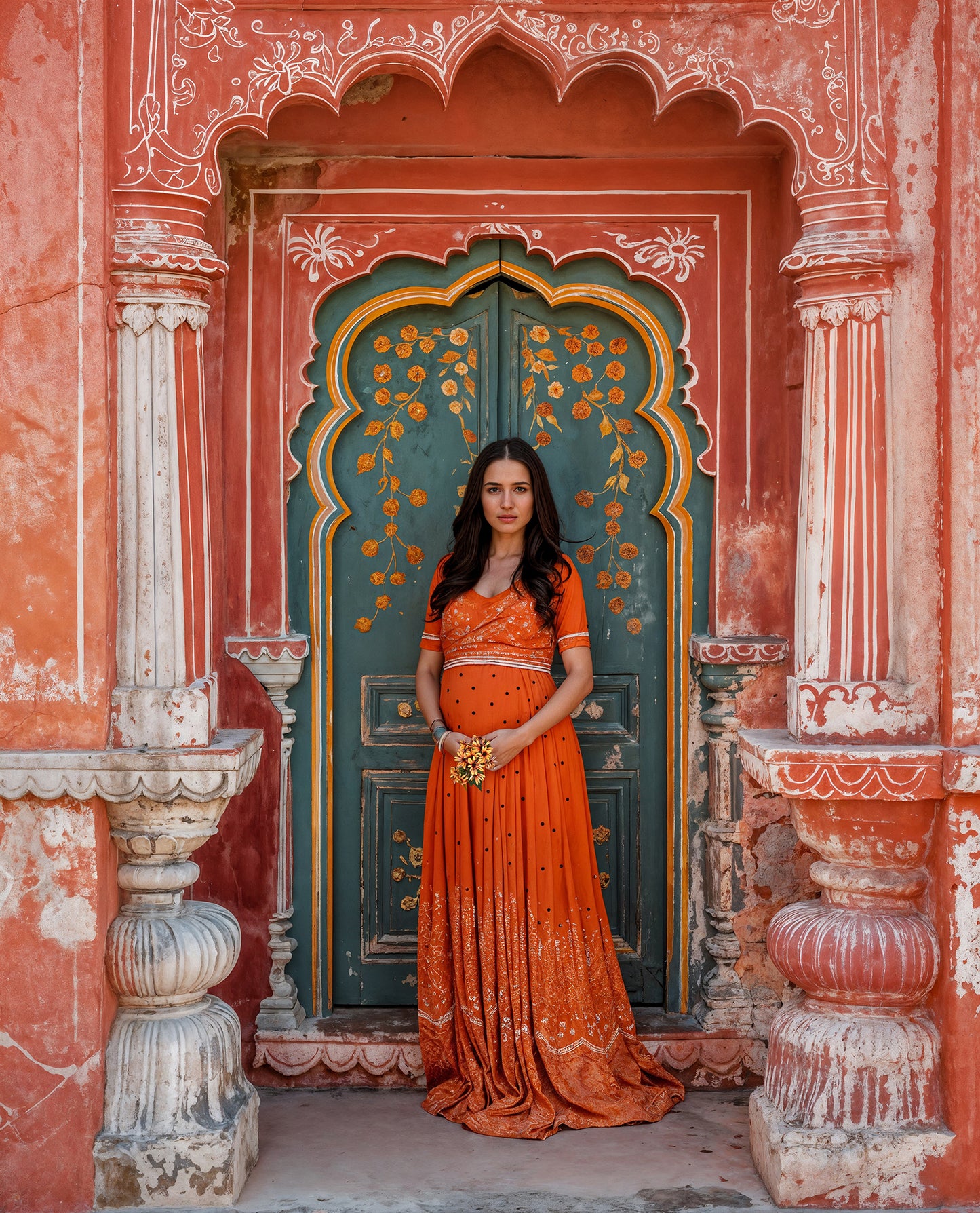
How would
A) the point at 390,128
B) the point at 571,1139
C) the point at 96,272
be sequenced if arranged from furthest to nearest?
the point at 390,128 → the point at 571,1139 → the point at 96,272

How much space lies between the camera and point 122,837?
3828 millimetres

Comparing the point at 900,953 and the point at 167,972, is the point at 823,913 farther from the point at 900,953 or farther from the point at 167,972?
the point at 167,972

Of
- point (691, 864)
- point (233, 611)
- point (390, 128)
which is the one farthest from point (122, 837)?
point (390, 128)

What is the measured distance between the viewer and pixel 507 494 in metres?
4.43

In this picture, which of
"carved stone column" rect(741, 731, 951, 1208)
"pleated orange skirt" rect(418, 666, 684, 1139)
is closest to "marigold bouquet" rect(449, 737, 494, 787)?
"pleated orange skirt" rect(418, 666, 684, 1139)

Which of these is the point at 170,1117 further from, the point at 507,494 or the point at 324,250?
the point at 324,250

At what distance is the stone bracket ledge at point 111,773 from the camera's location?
3721mm

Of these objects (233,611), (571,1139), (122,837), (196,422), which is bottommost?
(571,1139)

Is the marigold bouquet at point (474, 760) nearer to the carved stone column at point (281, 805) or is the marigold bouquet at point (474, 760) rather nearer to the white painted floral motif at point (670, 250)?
the carved stone column at point (281, 805)

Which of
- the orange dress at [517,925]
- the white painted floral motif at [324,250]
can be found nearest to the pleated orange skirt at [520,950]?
the orange dress at [517,925]

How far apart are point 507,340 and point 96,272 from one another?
163 cm

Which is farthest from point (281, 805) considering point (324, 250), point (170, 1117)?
point (324, 250)

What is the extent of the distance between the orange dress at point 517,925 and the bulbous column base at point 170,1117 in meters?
0.85

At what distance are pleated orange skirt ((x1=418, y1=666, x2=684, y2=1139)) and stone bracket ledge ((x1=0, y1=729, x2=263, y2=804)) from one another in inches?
39.4
